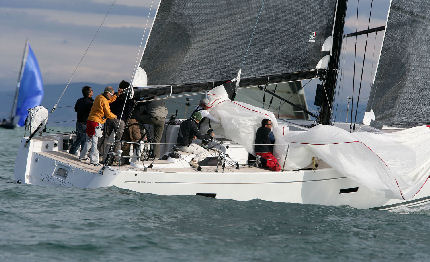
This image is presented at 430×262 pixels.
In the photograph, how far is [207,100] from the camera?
13688 millimetres

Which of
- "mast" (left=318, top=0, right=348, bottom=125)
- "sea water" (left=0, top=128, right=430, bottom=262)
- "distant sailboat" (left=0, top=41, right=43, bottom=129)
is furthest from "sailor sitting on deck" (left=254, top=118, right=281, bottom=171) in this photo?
"distant sailboat" (left=0, top=41, right=43, bottom=129)

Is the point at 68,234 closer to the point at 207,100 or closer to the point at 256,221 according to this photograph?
the point at 256,221

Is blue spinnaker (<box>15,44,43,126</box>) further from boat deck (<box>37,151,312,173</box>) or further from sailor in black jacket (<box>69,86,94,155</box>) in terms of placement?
boat deck (<box>37,151,312,173</box>)

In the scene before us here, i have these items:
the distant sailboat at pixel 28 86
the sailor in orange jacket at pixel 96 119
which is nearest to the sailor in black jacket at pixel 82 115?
the sailor in orange jacket at pixel 96 119

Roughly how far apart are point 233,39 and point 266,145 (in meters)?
2.36

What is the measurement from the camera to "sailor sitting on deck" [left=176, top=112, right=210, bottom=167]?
12930mm

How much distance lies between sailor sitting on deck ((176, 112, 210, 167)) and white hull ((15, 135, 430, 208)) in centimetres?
54

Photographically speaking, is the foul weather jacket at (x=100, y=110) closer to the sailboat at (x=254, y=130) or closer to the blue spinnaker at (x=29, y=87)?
the sailboat at (x=254, y=130)

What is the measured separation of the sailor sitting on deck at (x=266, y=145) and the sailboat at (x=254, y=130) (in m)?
0.16

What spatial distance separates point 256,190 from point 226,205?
2.42 feet

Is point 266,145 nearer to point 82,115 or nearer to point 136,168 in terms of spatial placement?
point 136,168

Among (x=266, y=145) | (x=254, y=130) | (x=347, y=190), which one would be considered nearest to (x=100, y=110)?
(x=254, y=130)

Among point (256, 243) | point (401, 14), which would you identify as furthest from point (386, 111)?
point (256, 243)

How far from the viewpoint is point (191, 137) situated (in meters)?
13.0
